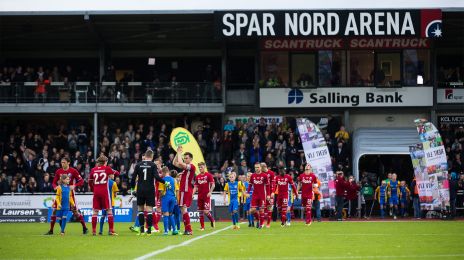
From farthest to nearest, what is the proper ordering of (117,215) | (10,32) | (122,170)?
1. (10,32)
2. (122,170)
3. (117,215)

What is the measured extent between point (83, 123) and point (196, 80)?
20.7ft

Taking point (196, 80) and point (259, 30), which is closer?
point (259, 30)

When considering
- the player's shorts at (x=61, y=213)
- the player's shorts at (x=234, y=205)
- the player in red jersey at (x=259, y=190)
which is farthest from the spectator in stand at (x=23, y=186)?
the player's shorts at (x=61, y=213)

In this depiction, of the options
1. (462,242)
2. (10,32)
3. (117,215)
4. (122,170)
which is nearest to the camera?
(462,242)

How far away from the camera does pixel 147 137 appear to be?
141ft

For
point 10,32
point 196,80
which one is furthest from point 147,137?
point 10,32

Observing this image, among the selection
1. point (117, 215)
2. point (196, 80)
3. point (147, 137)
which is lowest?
point (117, 215)

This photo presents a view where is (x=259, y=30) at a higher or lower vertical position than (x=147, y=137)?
higher

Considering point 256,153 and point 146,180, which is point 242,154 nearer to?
point 256,153

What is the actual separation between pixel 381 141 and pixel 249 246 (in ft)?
82.0

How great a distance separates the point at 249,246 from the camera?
63.8 feet

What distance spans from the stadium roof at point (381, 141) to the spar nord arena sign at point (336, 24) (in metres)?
4.87

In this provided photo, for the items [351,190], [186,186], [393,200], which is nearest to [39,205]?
[351,190]

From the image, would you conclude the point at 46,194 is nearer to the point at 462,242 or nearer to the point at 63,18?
the point at 63,18
